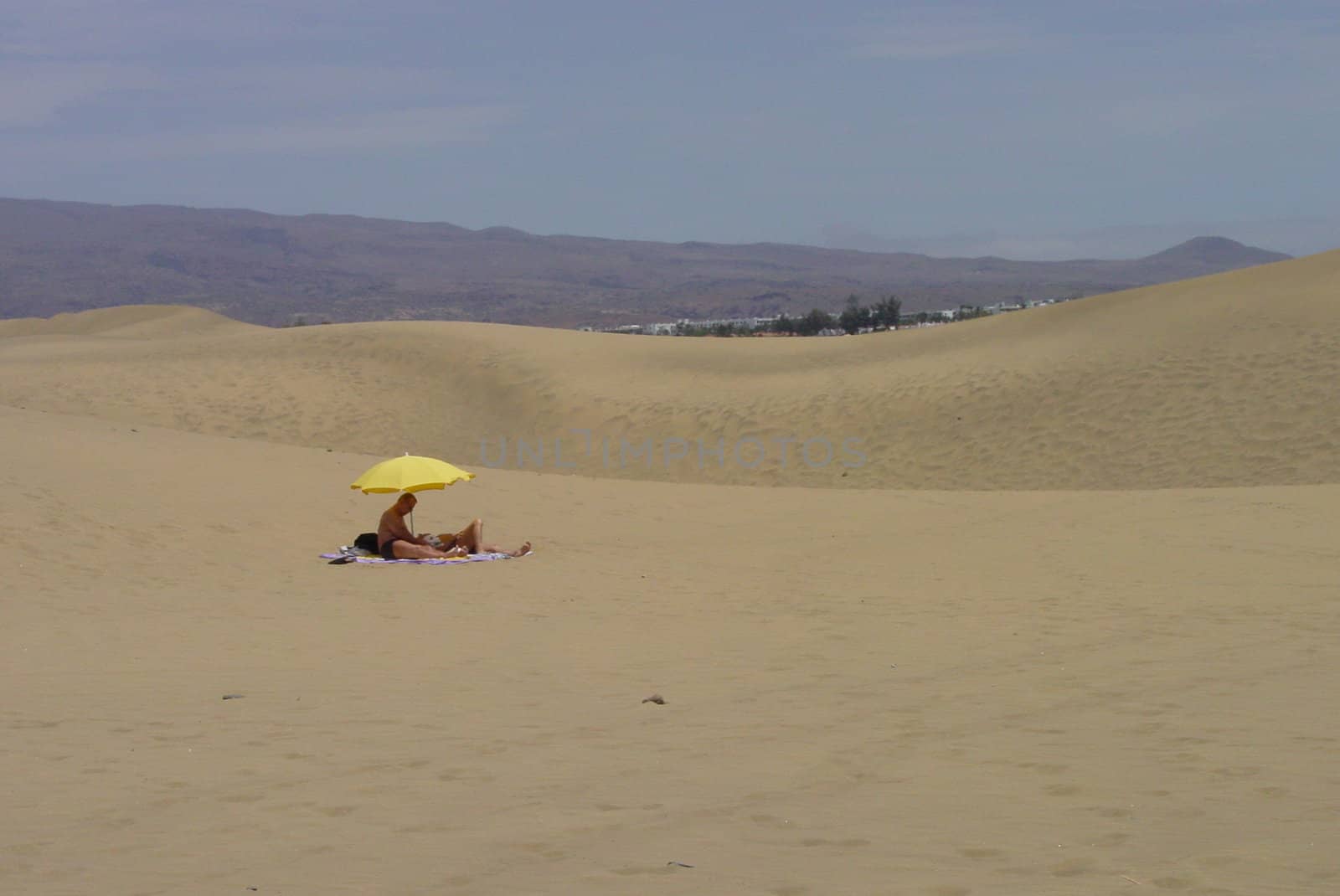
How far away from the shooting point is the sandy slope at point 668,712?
4691 mm

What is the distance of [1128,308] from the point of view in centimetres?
3225

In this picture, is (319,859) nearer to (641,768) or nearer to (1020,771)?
(641,768)

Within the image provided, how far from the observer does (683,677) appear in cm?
828

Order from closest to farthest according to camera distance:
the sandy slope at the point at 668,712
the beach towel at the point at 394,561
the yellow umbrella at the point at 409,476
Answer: the sandy slope at the point at 668,712 < the beach towel at the point at 394,561 < the yellow umbrella at the point at 409,476

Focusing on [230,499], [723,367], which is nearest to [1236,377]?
[723,367]

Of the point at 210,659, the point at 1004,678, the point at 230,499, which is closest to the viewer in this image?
the point at 1004,678

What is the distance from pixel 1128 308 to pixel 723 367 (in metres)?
9.53

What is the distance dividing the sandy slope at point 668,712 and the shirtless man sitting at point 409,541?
0.54 metres

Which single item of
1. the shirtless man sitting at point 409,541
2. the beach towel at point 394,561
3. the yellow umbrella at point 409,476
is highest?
the yellow umbrella at point 409,476

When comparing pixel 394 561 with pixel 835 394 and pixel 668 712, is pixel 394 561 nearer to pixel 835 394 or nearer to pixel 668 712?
pixel 668 712

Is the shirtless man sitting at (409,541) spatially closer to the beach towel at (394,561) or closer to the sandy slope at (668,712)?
the beach towel at (394,561)

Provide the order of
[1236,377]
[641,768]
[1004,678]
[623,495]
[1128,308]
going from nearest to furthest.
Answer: [641,768]
[1004,678]
[623,495]
[1236,377]
[1128,308]

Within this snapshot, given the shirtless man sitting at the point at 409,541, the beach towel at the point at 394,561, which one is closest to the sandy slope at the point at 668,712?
the beach towel at the point at 394,561

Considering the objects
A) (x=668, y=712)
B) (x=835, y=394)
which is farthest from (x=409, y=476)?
(x=835, y=394)
